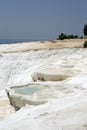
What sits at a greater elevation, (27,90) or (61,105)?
(61,105)

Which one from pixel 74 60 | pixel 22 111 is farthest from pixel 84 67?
pixel 22 111

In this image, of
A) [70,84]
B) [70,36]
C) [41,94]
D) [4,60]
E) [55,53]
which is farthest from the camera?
[70,36]

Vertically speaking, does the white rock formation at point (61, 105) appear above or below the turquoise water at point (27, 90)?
above

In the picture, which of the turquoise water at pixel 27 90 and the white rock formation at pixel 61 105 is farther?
the turquoise water at pixel 27 90

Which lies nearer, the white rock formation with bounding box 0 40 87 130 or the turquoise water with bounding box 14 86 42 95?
the white rock formation with bounding box 0 40 87 130

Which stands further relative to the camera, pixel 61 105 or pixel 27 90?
pixel 27 90

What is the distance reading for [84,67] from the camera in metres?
21.0

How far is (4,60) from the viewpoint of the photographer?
30.5 metres

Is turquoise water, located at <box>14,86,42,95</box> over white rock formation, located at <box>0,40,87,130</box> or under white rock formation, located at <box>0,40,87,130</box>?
under

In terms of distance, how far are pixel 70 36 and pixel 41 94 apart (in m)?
29.3

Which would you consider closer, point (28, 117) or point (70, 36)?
point (28, 117)

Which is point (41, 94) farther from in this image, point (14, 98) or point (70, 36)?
point (70, 36)

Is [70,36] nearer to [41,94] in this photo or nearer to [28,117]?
[41,94]

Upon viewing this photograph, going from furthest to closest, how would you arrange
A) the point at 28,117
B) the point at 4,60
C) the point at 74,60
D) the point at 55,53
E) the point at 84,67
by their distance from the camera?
the point at 4,60 → the point at 55,53 → the point at 74,60 → the point at 84,67 → the point at 28,117
